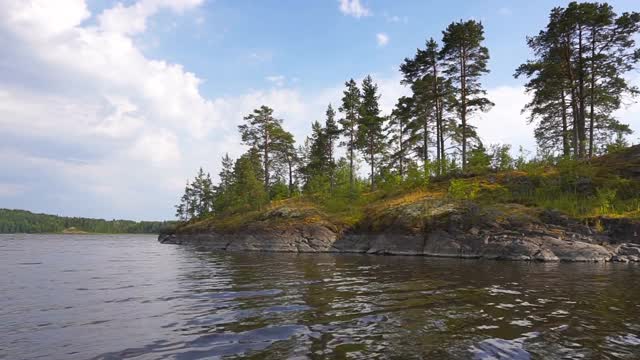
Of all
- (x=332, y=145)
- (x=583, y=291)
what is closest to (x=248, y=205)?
(x=332, y=145)

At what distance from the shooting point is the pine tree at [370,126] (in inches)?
2016

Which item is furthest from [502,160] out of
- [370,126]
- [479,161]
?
[370,126]

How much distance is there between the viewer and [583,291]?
43.1ft

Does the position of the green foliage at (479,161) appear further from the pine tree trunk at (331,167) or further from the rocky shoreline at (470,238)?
the pine tree trunk at (331,167)

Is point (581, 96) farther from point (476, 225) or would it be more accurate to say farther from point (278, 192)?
point (278, 192)

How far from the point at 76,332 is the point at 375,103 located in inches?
1911

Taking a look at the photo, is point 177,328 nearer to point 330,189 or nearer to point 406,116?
point 406,116

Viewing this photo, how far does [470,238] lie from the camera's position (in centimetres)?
2792

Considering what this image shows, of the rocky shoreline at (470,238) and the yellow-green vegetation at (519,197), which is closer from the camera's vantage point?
the rocky shoreline at (470,238)

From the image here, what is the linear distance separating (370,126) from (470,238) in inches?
1050

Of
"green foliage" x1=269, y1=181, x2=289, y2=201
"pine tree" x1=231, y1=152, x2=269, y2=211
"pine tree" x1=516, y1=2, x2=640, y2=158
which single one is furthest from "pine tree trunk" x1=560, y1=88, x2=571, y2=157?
"green foliage" x1=269, y1=181, x2=289, y2=201

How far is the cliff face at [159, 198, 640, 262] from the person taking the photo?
24141 millimetres

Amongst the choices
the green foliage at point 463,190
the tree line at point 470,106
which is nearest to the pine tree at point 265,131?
the tree line at point 470,106

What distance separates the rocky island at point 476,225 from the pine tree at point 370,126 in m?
9.91
